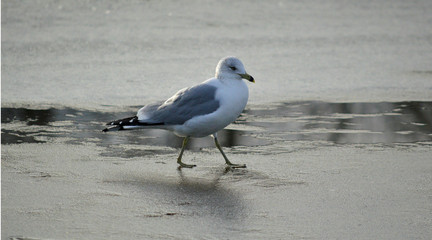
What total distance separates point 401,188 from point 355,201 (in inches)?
18.2

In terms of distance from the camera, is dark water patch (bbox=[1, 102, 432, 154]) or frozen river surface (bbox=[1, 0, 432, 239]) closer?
frozen river surface (bbox=[1, 0, 432, 239])

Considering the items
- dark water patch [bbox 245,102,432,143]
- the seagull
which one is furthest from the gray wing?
dark water patch [bbox 245,102,432,143]

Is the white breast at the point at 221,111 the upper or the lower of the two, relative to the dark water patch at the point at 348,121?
upper

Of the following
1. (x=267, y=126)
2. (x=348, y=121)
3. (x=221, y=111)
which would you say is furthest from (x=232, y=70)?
(x=348, y=121)

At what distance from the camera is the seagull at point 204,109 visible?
5453 millimetres

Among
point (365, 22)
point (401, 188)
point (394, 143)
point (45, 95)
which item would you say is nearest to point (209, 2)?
point (365, 22)

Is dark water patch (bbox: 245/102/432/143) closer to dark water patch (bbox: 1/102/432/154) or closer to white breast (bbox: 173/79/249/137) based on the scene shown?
dark water patch (bbox: 1/102/432/154)

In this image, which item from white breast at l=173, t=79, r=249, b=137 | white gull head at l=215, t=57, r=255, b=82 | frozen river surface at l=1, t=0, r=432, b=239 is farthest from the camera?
white gull head at l=215, t=57, r=255, b=82

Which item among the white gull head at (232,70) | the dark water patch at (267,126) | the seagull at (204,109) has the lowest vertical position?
the dark water patch at (267,126)

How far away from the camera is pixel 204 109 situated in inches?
215

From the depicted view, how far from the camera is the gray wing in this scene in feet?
18.0

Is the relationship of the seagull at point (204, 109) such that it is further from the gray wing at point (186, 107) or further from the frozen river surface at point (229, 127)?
the frozen river surface at point (229, 127)

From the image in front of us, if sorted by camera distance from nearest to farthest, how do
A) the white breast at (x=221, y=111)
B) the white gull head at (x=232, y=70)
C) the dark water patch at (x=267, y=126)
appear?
the white breast at (x=221, y=111), the white gull head at (x=232, y=70), the dark water patch at (x=267, y=126)

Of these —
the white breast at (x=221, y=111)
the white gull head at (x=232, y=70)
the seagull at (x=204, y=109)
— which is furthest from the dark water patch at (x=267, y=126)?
the white gull head at (x=232, y=70)
